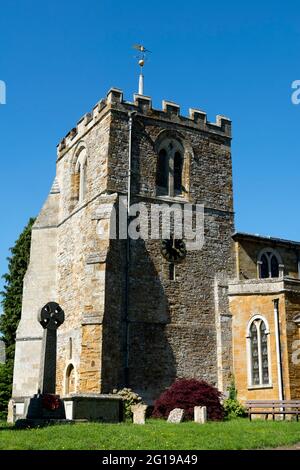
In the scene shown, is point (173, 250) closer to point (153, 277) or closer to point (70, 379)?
point (153, 277)

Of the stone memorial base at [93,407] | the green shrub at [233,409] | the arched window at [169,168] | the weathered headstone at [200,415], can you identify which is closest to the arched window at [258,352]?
the green shrub at [233,409]

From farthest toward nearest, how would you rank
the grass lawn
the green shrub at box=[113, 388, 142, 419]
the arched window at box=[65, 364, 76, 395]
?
the arched window at box=[65, 364, 76, 395] < the green shrub at box=[113, 388, 142, 419] < the grass lawn

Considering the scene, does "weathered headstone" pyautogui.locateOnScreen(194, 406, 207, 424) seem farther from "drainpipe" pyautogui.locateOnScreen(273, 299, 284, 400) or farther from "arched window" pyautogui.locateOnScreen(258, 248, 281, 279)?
"arched window" pyautogui.locateOnScreen(258, 248, 281, 279)

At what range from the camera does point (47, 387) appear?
679 inches

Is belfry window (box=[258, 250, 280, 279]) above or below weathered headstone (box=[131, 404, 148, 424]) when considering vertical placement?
above

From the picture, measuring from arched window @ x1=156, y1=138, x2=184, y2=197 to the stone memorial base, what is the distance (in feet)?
38.4

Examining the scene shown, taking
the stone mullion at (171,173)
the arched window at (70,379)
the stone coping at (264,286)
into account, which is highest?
the stone mullion at (171,173)

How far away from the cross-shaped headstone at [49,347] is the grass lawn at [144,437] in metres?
1.98

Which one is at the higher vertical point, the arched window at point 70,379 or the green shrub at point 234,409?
the arched window at point 70,379

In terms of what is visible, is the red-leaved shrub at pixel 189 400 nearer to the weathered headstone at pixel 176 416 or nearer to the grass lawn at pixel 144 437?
the weathered headstone at pixel 176 416

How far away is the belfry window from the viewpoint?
2831 cm

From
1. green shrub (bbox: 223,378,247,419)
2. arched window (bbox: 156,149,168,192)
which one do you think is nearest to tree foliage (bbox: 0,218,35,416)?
arched window (bbox: 156,149,168,192)

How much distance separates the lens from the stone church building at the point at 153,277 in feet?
77.8

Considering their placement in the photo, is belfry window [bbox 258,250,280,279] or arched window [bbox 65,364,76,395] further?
belfry window [bbox 258,250,280,279]
